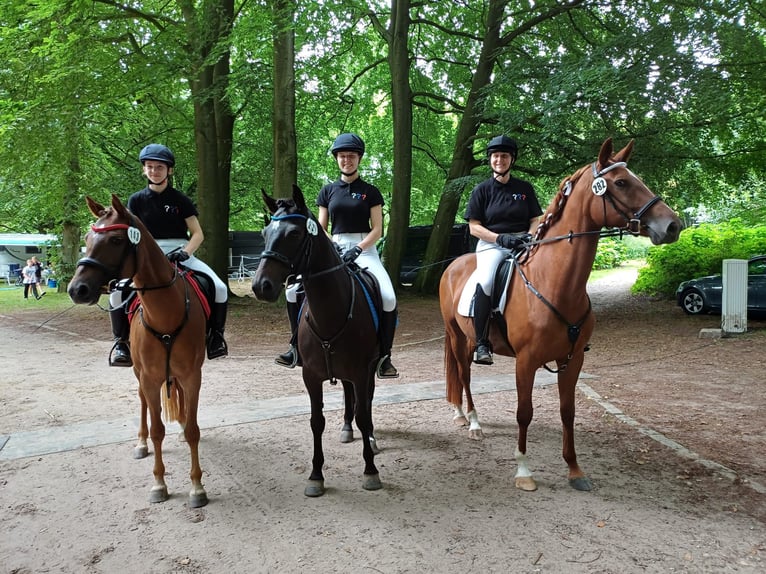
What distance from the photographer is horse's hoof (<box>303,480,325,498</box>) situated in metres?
4.07

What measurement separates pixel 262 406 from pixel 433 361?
3997 mm

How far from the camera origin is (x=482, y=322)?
475 cm

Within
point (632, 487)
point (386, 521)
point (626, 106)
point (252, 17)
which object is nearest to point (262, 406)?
point (386, 521)

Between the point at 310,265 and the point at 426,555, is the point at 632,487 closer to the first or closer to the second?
the point at 426,555

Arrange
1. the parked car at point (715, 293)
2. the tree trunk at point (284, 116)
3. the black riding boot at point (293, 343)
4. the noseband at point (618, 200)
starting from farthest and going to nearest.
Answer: the tree trunk at point (284, 116), the parked car at point (715, 293), the black riding boot at point (293, 343), the noseband at point (618, 200)

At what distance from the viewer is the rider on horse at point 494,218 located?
477 cm

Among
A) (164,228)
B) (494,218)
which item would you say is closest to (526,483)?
(494,218)

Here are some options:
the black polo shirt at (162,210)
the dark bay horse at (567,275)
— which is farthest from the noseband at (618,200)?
the black polo shirt at (162,210)

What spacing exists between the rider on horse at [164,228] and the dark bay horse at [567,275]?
8.85 feet

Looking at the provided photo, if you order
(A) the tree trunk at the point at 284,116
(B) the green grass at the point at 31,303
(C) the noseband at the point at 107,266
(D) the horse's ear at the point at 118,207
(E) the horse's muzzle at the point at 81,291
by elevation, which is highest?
(A) the tree trunk at the point at 284,116

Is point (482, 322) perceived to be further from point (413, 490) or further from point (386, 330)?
point (413, 490)

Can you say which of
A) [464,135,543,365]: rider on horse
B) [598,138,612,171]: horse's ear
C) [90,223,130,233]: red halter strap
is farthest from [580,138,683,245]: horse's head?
[90,223,130,233]: red halter strap

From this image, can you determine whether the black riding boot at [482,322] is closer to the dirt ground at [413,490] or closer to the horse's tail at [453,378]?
the dirt ground at [413,490]

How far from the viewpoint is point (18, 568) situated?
10.4 feet
